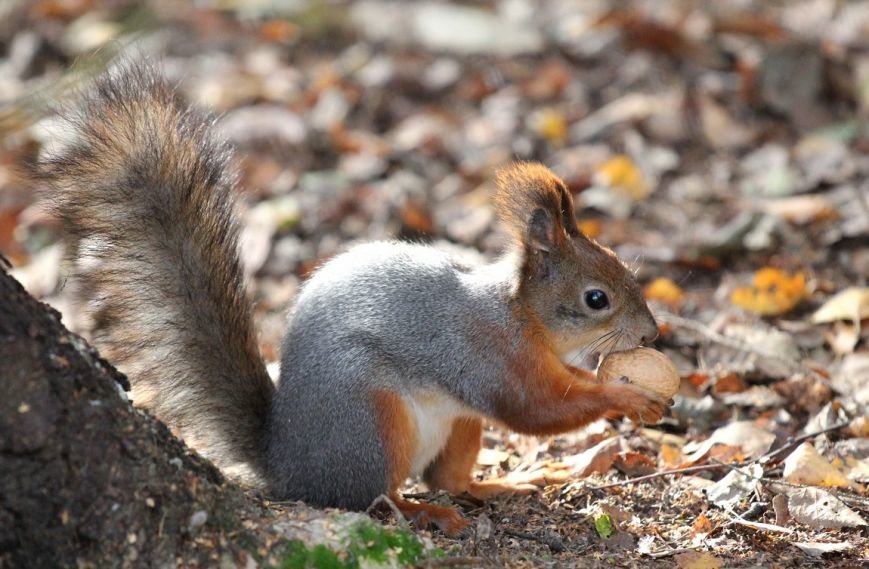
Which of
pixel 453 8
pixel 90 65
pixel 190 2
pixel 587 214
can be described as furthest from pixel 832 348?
pixel 190 2

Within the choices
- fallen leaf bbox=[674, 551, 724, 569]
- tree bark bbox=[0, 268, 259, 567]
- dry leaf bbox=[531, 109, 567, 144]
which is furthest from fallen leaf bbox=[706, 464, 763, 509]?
dry leaf bbox=[531, 109, 567, 144]

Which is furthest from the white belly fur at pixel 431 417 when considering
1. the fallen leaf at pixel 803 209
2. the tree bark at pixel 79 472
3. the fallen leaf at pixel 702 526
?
the fallen leaf at pixel 803 209

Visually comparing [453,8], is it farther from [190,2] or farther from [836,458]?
[836,458]

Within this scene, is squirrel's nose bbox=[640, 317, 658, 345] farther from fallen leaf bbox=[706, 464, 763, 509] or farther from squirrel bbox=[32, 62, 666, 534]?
fallen leaf bbox=[706, 464, 763, 509]

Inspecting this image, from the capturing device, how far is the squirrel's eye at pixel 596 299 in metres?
2.49

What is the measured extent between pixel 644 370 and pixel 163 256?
1.06m

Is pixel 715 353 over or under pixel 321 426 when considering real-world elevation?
under

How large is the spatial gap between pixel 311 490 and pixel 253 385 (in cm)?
28

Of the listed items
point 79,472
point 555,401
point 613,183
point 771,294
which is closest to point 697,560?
point 555,401

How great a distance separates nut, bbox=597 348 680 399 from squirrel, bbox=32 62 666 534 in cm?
3

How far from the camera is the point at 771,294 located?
3.32m

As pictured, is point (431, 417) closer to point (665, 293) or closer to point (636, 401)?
point (636, 401)

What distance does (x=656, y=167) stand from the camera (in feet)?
14.3

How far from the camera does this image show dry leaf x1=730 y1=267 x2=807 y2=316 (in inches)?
130
